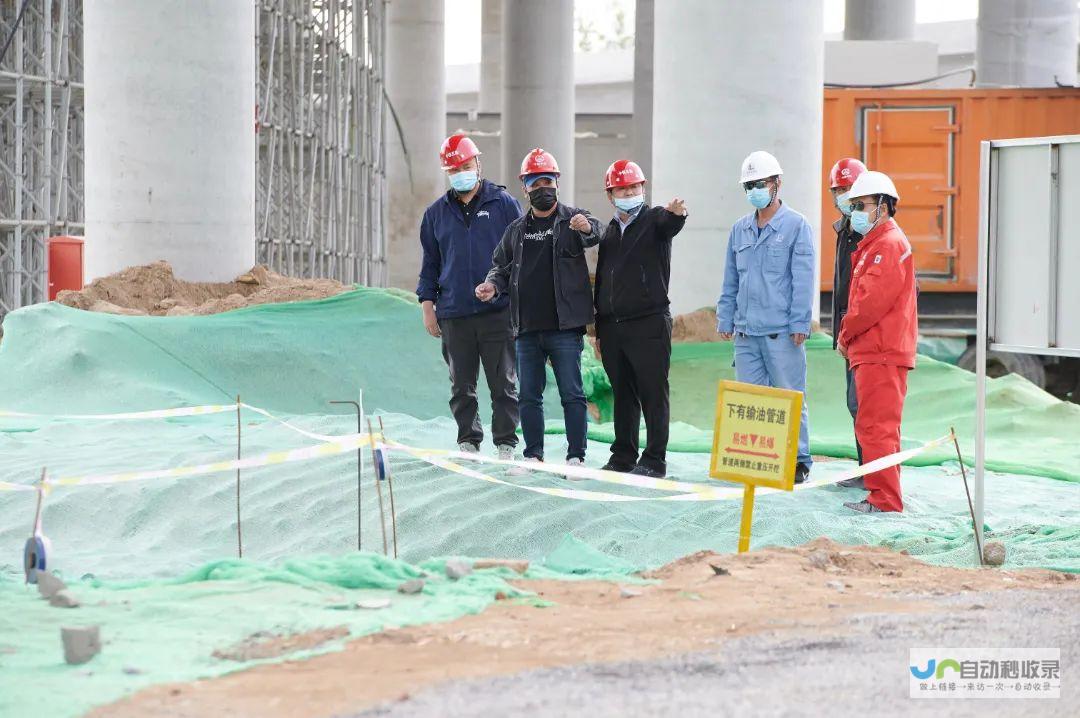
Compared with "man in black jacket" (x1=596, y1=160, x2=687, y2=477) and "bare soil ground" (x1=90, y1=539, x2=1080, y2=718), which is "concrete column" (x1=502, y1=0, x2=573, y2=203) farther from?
"bare soil ground" (x1=90, y1=539, x2=1080, y2=718)

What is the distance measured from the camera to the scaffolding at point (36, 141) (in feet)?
69.1

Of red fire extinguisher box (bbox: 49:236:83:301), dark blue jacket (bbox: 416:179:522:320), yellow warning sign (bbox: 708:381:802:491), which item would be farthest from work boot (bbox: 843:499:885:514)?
red fire extinguisher box (bbox: 49:236:83:301)

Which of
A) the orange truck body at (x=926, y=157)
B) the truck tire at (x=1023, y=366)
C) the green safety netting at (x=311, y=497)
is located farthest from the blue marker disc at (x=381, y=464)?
the truck tire at (x=1023, y=366)

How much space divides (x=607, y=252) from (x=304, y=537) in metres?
2.38

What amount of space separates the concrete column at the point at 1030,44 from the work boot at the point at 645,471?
1891 centimetres

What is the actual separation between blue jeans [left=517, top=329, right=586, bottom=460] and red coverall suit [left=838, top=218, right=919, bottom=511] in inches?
60.7

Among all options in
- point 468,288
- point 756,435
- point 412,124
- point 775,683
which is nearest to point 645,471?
point 468,288

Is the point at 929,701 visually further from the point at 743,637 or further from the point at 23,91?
the point at 23,91

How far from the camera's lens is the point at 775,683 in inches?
171

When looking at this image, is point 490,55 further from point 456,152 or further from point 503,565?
point 503,565

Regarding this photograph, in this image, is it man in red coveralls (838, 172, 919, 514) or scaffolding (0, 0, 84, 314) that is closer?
man in red coveralls (838, 172, 919, 514)

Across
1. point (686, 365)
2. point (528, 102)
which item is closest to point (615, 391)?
point (686, 365)

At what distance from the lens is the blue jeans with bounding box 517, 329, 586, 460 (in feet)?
29.0

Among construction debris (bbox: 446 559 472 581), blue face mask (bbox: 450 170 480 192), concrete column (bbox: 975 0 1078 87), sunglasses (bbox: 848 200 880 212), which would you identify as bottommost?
construction debris (bbox: 446 559 472 581)
